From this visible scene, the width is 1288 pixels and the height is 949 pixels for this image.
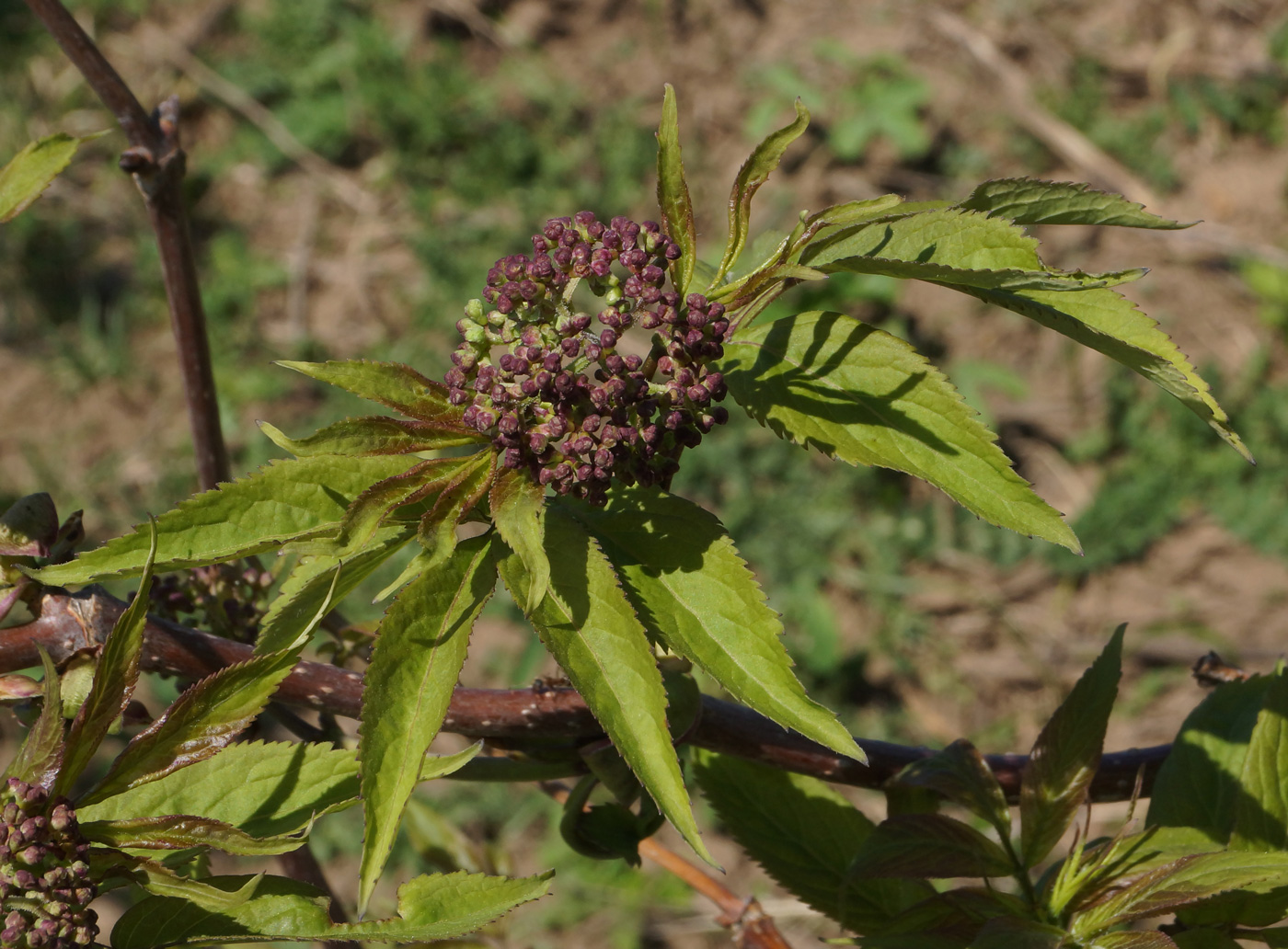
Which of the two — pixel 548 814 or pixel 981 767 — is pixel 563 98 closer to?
pixel 548 814

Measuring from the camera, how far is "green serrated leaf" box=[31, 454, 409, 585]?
4.38 ft

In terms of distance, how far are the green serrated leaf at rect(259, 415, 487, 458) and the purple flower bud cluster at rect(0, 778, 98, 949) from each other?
0.53m

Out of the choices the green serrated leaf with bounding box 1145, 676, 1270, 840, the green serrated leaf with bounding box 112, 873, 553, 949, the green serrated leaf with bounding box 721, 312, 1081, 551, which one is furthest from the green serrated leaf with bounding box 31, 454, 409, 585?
the green serrated leaf with bounding box 1145, 676, 1270, 840

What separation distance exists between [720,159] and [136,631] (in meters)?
6.43

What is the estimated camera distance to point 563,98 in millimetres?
7297

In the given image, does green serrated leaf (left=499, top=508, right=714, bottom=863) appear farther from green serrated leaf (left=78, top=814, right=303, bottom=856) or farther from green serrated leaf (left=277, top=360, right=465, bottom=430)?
green serrated leaf (left=78, top=814, right=303, bottom=856)

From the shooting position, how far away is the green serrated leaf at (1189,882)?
148 cm

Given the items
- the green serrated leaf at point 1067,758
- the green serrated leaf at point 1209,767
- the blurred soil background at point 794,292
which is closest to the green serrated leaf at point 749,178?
the green serrated leaf at point 1067,758

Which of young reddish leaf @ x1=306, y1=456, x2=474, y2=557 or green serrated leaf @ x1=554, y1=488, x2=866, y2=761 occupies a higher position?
young reddish leaf @ x1=306, y1=456, x2=474, y2=557

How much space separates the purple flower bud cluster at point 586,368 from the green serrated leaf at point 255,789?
521mm

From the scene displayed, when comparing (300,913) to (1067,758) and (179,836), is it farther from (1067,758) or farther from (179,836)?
(1067,758)

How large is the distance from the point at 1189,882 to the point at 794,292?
534cm

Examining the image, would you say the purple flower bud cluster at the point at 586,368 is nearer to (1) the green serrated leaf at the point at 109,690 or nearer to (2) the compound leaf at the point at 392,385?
(2) the compound leaf at the point at 392,385

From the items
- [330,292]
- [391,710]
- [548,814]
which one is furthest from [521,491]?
[330,292]
